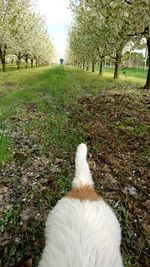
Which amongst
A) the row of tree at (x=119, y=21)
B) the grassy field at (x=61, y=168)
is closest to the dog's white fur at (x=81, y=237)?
the grassy field at (x=61, y=168)

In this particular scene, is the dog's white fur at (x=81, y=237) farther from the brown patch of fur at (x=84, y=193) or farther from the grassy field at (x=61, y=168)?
the grassy field at (x=61, y=168)

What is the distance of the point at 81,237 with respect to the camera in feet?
6.75

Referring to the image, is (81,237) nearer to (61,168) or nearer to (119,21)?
(61,168)

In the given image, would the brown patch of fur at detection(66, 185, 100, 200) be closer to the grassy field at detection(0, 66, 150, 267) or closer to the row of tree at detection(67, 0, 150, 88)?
the grassy field at detection(0, 66, 150, 267)

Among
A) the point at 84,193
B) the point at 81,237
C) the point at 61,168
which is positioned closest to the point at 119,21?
the point at 61,168

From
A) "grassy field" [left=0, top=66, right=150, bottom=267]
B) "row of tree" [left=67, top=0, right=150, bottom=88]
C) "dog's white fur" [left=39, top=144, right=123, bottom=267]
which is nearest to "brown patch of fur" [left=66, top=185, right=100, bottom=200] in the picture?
"dog's white fur" [left=39, top=144, right=123, bottom=267]

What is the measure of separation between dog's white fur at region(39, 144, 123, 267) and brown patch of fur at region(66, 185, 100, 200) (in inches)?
1.9

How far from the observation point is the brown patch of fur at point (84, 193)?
8.37ft

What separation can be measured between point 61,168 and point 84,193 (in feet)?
9.83

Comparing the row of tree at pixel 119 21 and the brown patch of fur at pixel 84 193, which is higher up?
the row of tree at pixel 119 21

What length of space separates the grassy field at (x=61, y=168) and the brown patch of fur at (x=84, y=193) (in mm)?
1217

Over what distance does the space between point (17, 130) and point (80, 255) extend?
626cm

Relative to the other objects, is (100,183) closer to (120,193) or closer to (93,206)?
(120,193)

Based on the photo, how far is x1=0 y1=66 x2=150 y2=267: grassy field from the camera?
3770mm
